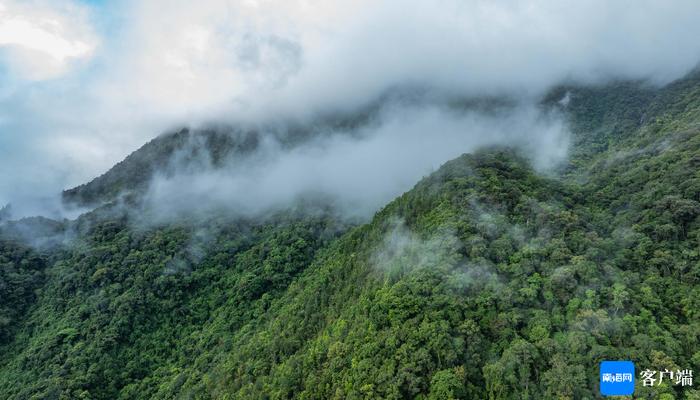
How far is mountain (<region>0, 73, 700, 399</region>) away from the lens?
4834 centimetres

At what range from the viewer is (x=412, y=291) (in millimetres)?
57188

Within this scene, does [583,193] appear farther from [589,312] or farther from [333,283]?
[333,283]

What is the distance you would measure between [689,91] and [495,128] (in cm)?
4853

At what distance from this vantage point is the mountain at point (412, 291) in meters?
48.3

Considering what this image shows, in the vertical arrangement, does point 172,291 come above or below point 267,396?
above

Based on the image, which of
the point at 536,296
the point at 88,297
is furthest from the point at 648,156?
the point at 88,297

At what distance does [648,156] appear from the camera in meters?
79.3
